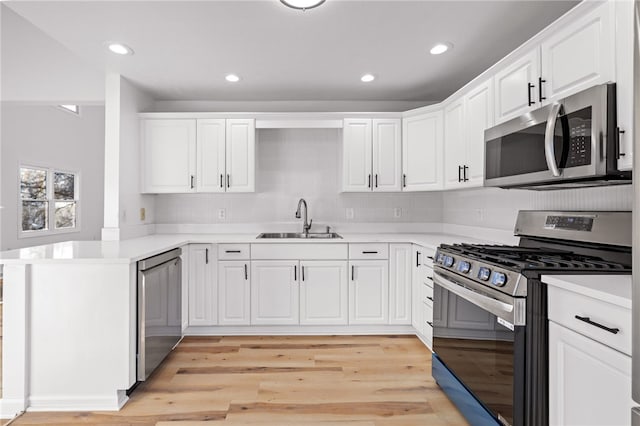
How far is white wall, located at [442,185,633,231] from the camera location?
1.92 m

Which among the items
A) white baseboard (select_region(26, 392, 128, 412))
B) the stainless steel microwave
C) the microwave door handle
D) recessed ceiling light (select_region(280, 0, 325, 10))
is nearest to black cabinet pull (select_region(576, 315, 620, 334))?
the stainless steel microwave

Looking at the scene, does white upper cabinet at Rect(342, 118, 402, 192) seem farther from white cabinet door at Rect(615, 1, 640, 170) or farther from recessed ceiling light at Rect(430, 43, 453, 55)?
white cabinet door at Rect(615, 1, 640, 170)

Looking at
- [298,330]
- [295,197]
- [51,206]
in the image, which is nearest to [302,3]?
[295,197]

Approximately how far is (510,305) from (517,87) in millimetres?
1383

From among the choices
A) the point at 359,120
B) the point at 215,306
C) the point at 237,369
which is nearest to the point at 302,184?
the point at 359,120

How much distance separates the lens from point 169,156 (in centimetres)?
Answer: 361

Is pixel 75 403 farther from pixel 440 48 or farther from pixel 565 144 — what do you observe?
pixel 440 48

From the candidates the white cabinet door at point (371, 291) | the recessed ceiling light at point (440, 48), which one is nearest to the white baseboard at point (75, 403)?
the white cabinet door at point (371, 291)

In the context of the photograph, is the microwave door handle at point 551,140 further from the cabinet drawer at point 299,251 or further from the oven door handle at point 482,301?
the cabinet drawer at point 299,251

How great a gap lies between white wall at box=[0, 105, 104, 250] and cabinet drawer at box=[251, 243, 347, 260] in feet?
14.3

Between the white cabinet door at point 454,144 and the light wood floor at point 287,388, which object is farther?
the white cabinet door at point 454,144

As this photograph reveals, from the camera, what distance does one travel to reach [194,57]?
2805 mm

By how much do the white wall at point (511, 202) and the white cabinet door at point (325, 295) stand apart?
1.35 m

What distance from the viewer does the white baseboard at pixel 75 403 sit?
2.11 m
